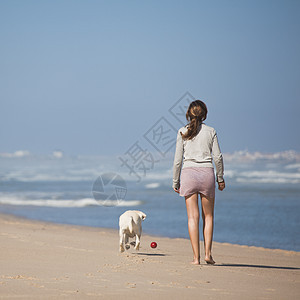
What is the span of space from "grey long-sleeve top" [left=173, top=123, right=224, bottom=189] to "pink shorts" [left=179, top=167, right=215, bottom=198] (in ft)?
0.19

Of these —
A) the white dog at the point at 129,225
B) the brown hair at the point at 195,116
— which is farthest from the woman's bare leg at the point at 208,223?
the white dog at the point at 129,225

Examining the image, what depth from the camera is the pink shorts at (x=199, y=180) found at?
19.2 feet

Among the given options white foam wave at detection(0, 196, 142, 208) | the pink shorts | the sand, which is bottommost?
the sand

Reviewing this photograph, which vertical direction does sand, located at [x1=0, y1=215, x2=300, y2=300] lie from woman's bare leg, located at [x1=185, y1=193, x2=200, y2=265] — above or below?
below

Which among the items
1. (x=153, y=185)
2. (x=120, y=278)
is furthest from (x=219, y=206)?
(x=120, y=278)

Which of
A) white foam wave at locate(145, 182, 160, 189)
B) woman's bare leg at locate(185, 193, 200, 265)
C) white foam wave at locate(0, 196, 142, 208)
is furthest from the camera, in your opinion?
white foam wave at locate(145, 182, 160, 189)

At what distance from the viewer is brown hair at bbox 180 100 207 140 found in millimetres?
5871

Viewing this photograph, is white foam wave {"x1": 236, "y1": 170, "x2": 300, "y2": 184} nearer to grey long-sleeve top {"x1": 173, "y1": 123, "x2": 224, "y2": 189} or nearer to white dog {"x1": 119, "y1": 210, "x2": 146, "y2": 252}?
white dog {"x1": 119, "y1": 210, "x2": 146, "y2": 252}

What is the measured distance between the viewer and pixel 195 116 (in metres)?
5.91

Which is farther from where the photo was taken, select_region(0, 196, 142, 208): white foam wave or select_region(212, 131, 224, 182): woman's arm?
select_region(0, 196, 142, 208): white foam wave

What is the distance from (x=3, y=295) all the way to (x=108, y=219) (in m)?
11.8

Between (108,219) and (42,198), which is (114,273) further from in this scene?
(42,198)

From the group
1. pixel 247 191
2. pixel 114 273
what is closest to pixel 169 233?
pixel 114 273

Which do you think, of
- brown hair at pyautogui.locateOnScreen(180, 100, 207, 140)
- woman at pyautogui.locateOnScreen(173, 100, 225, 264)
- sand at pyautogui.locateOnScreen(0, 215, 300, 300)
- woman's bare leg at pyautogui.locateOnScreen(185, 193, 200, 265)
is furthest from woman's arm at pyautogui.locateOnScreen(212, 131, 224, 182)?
sand at pyautogui.locateOnScreen(0, 215, 300, 300)
